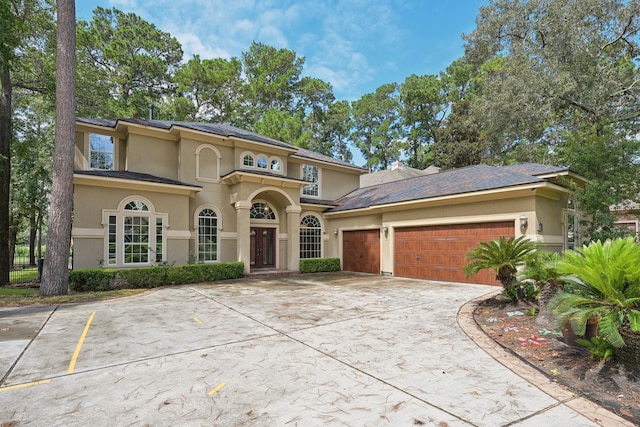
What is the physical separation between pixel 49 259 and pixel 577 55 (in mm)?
24239

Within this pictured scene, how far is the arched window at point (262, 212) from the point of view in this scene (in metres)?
15.9

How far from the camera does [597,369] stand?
12.2 ft

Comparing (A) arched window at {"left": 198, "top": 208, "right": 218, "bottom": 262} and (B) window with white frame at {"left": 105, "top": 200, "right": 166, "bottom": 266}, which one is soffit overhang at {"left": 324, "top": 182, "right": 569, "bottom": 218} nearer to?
(A) arched window at {"left": 198, "top": 208, "right": 218, "bottom": 262}

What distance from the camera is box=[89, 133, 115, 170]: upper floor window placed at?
43.8 ft

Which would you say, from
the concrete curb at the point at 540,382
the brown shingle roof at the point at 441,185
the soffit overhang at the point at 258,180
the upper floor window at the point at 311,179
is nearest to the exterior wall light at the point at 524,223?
the brown shingle roof at the point at 441,185

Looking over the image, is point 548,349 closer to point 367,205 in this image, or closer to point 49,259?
point 367,205

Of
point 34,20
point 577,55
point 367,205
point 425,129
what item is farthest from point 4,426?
point 425,129

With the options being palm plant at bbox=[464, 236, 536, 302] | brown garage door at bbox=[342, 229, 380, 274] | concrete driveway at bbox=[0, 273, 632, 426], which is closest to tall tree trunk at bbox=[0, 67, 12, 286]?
concrete driveway at bbox=[0, 273, 632, 426]

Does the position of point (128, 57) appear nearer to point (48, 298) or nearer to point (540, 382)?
point (48, 298)

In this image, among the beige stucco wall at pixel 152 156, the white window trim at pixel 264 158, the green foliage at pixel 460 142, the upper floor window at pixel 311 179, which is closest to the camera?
the beige stucco wall at pixel 152 156

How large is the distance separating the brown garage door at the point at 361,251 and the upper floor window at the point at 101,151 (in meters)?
11.4

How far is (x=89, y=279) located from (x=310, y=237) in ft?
32.4

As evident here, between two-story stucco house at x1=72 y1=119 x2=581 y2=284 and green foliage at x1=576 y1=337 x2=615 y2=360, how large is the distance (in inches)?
268

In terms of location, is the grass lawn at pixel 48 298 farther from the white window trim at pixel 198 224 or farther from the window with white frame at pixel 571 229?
the window with white frame at pixel 571 229
